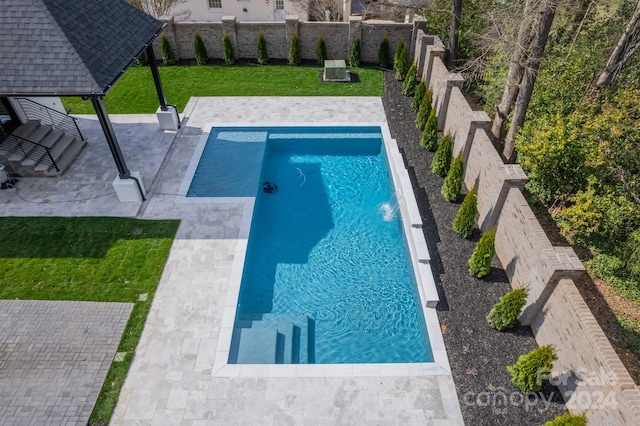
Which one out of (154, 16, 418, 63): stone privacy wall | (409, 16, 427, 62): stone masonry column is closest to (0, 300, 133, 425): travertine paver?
(154, 16, 418, 63): stone privacy wall

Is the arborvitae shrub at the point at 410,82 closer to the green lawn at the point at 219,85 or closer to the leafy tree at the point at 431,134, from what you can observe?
the green lawn at the point at 219,85

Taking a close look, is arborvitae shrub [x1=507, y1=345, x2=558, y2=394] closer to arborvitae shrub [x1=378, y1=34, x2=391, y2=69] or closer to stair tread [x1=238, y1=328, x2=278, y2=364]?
stair tread [x1=238, y1=328, x2=278, y2=364]

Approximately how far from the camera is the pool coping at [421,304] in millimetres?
10430

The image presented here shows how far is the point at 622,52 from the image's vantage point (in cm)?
1619

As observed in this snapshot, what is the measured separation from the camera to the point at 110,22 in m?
14.9

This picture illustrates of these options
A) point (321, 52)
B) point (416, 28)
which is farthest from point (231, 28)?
point (416, 28)

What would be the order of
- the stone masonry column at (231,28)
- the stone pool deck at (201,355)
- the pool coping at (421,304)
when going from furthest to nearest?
1. the stone masonry column at (231,28)
2. the pool coping at (421,304)
3. the stone pool deck at (201,355)

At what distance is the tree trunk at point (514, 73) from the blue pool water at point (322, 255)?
5232mm

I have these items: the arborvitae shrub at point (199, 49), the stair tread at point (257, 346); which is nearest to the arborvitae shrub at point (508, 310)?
the stair tread at point (257, 346)

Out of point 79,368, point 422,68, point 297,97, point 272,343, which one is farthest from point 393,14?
point 79,368

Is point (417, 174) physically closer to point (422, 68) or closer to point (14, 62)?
point (422, 68)

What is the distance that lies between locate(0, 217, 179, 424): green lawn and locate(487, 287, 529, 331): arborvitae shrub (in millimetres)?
9807

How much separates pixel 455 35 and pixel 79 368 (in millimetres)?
21995

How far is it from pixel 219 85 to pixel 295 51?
17.3 ft
